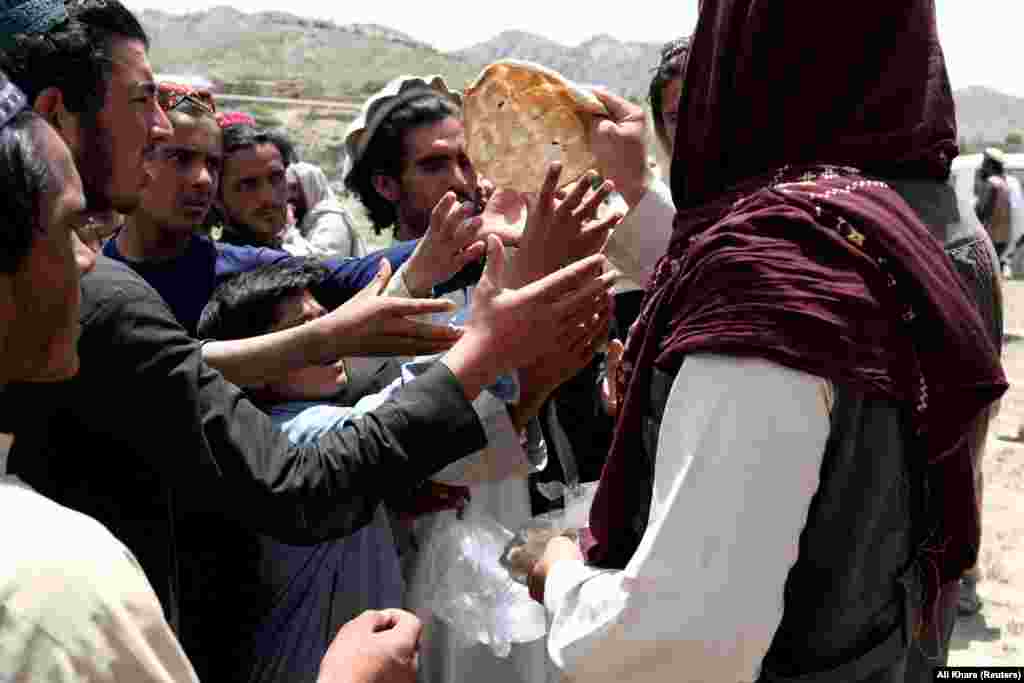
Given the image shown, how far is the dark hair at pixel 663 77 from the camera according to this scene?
4223 millimetres

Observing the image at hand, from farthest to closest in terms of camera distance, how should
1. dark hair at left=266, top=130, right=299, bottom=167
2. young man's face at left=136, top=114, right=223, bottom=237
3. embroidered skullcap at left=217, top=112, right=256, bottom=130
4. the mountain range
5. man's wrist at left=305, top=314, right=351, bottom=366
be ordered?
the mountain range < dark hair at left=266, top=130, right=299, bottom=167 < embroidered skullcap at left=217, top=112, right=256, bottom=130 < young man's face at left=136, top=114, right=223, bottom=237 < man's wrist at left=305, top=314, right=351, bottom=366

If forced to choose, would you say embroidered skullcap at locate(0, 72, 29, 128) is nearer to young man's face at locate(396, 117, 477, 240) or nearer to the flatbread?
the flatbread

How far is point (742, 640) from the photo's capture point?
134cm

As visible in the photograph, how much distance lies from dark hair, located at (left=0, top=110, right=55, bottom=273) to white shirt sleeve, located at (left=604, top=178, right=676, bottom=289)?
187cm

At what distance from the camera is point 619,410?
179 cm

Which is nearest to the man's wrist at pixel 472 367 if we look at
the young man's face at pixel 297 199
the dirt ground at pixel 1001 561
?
the dirt ground at pixel 1001 561

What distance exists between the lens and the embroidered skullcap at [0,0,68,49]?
1.83 metres

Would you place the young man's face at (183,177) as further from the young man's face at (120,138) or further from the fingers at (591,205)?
the fingers at (591,205)

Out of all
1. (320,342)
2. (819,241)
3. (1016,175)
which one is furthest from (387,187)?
(1016,175)

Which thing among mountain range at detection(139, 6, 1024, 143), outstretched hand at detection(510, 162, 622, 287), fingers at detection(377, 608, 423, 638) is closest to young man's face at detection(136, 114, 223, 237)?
outstretched hand at detection(510, 162, 622, 287)

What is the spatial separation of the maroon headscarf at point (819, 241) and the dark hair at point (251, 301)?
139 centimetres

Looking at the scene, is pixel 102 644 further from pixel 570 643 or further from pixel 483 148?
pixel 483 148

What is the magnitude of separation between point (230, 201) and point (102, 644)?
3.93 meters

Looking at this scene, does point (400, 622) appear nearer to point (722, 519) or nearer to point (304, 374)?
point (722, 519)
